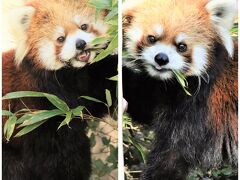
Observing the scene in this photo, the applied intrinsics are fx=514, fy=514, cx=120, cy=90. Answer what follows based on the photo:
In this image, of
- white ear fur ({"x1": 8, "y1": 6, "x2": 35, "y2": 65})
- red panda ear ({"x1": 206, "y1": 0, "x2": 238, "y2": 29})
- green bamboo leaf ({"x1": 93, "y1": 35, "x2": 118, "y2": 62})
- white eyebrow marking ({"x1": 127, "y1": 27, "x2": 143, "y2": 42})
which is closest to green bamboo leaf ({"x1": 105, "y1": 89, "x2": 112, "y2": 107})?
green bamboo leaf ({"x1": 93, "y1": 35, "x2": 118, "y2": 62})

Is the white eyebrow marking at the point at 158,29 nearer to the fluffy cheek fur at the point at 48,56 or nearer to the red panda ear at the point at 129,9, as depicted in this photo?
the red panda ear at the point at 129,9

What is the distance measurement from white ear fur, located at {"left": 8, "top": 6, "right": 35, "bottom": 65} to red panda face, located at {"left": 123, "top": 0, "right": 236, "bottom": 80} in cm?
40

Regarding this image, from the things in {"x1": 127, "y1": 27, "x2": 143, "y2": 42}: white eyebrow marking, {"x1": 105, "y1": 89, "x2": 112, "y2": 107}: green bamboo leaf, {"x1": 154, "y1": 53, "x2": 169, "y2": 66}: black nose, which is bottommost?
{"x1": 105, "y1": 89, "x2": 112, "y2": 107}: green bamboo leaf

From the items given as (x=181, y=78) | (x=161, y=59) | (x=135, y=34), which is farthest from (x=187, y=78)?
(x=135, y=34)

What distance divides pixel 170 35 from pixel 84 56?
37cm

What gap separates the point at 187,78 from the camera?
2113 millimetres

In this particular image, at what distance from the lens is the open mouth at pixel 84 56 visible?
2.14 metres

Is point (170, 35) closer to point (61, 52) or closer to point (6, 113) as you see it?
point (61, 52)

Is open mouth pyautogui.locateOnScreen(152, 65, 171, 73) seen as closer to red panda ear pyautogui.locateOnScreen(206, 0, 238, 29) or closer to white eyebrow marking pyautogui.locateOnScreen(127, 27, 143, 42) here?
white eyebrow marking pyautogui.locateOnScreen(127, 27, 143, 42)

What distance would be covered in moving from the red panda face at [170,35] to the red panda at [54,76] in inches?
4.9

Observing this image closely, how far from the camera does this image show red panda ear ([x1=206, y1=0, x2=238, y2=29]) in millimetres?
2037

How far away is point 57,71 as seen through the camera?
2162 millimetres

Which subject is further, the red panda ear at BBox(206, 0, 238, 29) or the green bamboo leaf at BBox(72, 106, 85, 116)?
the green bamboo leaf at BBox(72, 106, 85, 116)

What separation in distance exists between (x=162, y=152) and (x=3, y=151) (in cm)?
68
